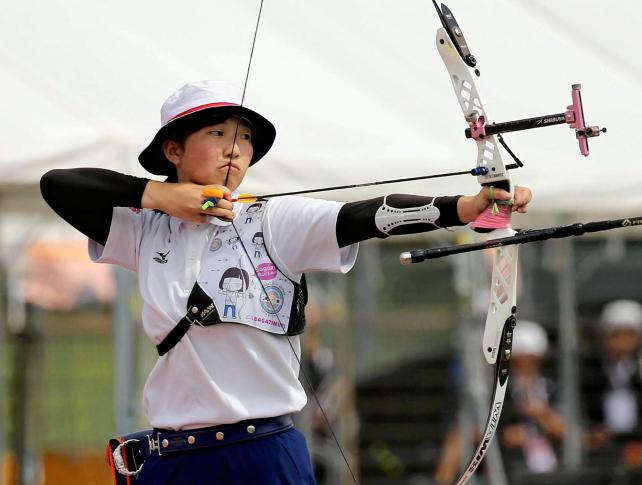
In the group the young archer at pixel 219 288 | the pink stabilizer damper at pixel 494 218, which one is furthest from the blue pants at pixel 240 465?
the pink stabilizer damper at pixel 494 218

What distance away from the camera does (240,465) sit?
111 inches

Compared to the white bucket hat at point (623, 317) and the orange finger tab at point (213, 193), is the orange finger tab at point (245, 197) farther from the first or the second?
the white bucket hat at point (623, 317)

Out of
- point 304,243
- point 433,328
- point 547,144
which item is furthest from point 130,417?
point 433,328

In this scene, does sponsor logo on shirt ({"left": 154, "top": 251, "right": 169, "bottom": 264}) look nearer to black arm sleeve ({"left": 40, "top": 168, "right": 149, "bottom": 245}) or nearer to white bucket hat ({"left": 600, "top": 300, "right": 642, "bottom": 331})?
black arm sleeve ({"left": 40, "top": 168, "right": 149, "bottom": 245})

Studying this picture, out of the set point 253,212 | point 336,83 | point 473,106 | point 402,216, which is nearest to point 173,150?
point 253,212

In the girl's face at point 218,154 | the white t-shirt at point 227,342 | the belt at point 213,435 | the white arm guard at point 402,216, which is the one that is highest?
the girl's face at point 218,154

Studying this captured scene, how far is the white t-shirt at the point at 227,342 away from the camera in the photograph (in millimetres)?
2818

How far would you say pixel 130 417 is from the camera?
15.9 ft

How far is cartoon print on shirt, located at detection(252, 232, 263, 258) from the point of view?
2.89 m

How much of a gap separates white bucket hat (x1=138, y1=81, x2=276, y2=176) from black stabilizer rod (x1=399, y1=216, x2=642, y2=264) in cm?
63

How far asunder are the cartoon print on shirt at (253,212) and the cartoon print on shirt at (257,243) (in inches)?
1.6

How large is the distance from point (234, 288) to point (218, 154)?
0.31 m

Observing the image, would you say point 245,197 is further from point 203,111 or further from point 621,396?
point 621,396

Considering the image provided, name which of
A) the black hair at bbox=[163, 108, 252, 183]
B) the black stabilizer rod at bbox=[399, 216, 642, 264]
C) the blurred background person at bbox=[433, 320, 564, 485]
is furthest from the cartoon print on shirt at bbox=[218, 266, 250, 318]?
the blurred background person at bbox=[433, 320, 564, 485]
